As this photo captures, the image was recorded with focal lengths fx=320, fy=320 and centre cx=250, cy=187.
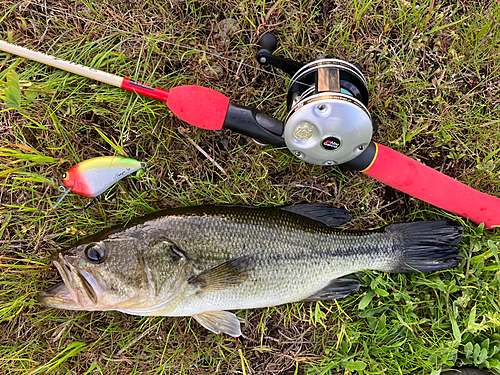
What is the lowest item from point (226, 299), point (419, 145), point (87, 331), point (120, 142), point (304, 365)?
point (87, 331)

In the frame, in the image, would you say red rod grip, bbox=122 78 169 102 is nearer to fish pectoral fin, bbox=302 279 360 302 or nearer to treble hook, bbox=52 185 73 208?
treble hook, bbox=52 185 73 208

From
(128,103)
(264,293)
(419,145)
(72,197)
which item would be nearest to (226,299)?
(264,293)

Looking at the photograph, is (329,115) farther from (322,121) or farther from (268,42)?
(268,42)

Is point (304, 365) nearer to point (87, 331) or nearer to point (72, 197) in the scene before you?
point (87, 331)

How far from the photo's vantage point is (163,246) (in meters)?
2.28

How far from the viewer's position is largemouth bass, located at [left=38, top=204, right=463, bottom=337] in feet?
7.29

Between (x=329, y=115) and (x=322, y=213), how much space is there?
0.91 m

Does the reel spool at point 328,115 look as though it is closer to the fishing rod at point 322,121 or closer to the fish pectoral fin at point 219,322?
the fishing rod at point 322,121

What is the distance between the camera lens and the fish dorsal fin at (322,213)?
2.60 metres

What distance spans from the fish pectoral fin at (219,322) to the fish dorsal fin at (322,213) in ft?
3.19

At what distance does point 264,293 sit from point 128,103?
74.7 inches

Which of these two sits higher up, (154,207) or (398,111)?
(398,111)

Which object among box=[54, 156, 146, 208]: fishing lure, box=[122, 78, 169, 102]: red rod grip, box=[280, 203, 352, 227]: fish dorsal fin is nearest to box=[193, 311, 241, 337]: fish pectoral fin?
box=[280, 203, 352, 227]: fish dorsal fin

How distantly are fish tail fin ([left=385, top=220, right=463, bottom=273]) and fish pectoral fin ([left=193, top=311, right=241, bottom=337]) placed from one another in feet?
4.45
